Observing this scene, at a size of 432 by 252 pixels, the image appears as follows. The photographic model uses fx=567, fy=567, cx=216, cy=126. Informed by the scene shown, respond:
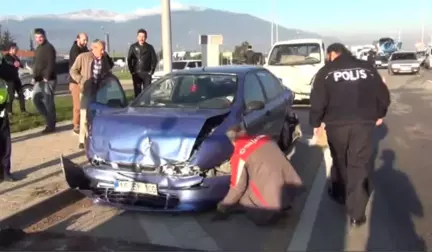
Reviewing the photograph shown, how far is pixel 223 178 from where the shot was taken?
5.98 metres

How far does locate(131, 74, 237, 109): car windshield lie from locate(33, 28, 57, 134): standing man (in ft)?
11.1

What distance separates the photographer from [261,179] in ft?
17.9

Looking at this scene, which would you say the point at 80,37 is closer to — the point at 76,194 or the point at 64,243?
the point at 76,194

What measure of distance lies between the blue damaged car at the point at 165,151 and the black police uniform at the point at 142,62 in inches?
180

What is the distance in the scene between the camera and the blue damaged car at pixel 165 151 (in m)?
5.91

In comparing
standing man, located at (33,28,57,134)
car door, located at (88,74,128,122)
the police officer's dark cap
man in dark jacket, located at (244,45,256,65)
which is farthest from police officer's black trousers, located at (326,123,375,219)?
man in dark jacket, located at (244,45,256,65)

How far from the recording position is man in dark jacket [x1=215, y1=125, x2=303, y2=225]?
17.8 feet

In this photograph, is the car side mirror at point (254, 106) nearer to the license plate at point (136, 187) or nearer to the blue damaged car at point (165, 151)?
the blue damaged car at point (165, 151)

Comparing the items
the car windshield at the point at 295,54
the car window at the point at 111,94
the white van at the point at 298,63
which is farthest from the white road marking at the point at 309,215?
the car windshield at the point at 295,54

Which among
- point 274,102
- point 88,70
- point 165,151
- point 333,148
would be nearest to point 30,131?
point 88,70

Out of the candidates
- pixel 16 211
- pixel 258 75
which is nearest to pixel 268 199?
pixel 16 211

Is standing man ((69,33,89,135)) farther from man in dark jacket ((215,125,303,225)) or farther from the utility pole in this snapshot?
man in dark jacket ((215,125,303,225))

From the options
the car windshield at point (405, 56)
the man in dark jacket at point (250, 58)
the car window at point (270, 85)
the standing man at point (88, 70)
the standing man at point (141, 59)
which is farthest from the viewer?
the car windshield at point (405, 56)

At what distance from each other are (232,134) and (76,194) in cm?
247
